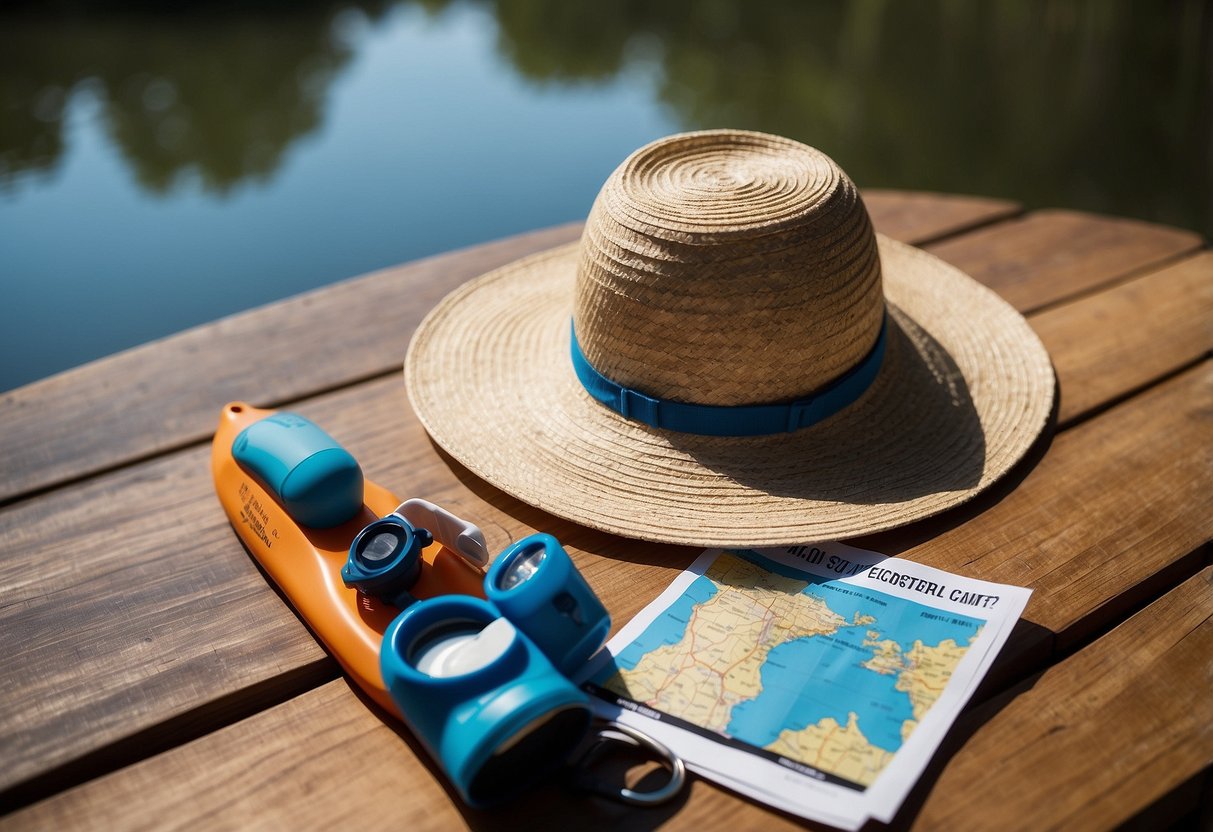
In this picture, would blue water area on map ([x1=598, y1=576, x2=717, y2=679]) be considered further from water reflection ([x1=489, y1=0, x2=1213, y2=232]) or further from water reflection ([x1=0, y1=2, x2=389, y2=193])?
Result: water reflection ([x1=0, y1=2, x2=389, y2=193])

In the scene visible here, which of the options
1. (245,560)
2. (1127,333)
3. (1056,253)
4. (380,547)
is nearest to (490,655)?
(380,547)

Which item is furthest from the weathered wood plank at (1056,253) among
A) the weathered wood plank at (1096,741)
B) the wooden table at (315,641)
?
the weathered wood plank at (1096,741)

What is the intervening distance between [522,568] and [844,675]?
290mm

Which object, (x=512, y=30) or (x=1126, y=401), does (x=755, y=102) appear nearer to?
(x=512, y=30)

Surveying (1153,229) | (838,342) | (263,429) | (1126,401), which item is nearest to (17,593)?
(263,429)

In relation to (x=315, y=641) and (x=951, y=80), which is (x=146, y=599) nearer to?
(x=315, y=641)

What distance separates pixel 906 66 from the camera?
3.70 meters

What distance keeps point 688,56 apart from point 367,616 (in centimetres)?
348

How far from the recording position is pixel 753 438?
1.08m

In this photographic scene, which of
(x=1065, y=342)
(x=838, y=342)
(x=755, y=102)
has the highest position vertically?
(x=838, y=342)

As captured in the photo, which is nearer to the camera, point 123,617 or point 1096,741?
point 1096,741

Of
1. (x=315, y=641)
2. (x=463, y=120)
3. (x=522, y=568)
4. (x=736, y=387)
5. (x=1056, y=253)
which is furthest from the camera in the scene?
(x=463, y=120)

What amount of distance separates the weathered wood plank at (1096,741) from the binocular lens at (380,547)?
480 mm

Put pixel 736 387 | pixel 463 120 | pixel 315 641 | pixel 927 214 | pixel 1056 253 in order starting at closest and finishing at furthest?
pixel 315 641
pixel 736 387
pixel 1056 253
pixel 927 214
pixel 463 120
